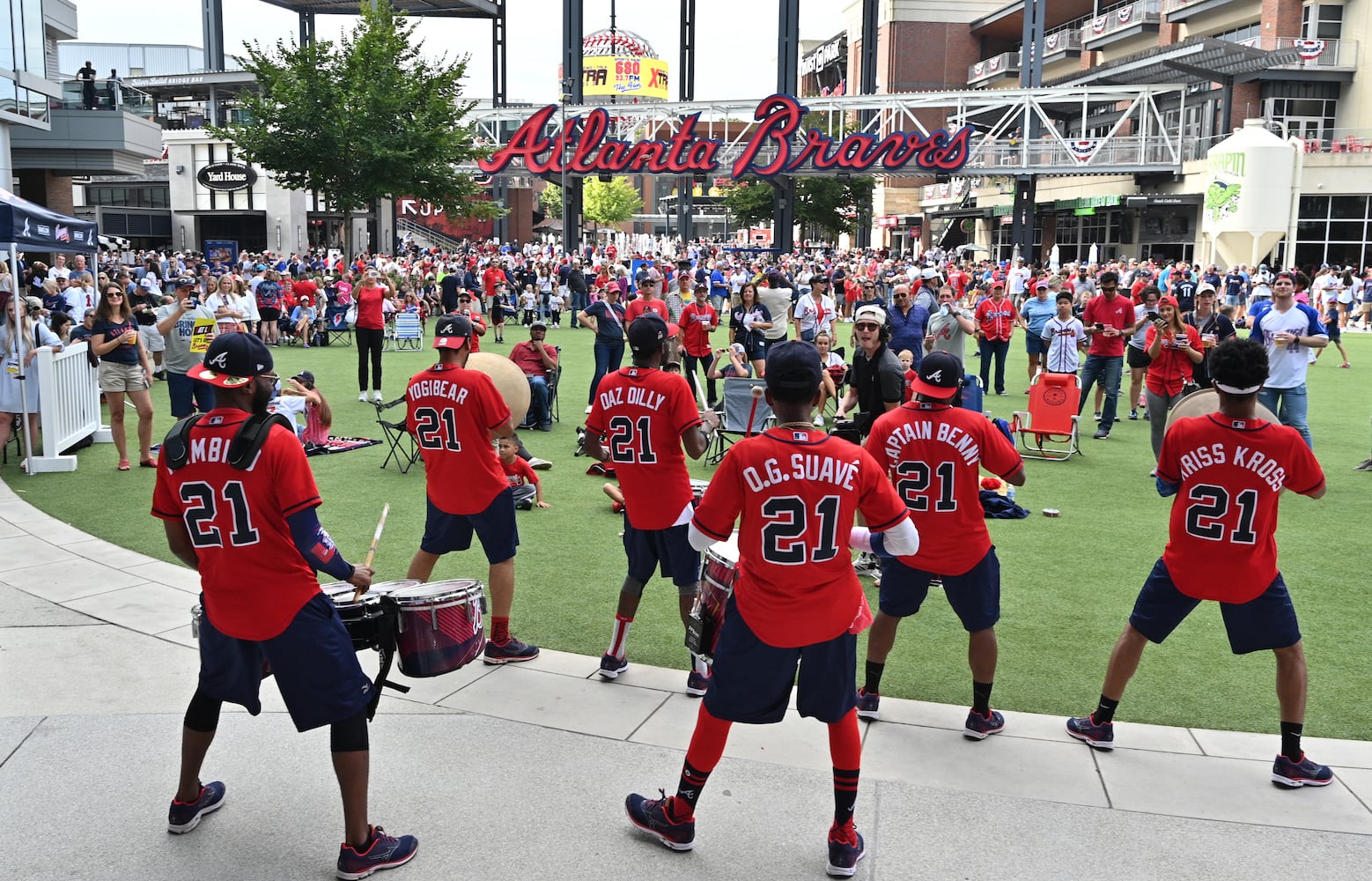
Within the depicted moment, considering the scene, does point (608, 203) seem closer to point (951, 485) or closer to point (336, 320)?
point (336, 320)

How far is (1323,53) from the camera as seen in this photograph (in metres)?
40.8

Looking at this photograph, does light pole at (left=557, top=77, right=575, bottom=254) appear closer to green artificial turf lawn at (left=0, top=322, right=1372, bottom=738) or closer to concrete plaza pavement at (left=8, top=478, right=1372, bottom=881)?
green artificial turf lawn at (left=0, top=322, right=1372, bottom=738)

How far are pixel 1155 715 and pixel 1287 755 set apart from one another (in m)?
0.81

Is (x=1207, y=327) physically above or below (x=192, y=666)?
above

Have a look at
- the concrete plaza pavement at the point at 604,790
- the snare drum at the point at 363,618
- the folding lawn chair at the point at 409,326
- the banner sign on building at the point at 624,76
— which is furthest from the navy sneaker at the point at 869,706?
the banner sign on building at the point at 624,76

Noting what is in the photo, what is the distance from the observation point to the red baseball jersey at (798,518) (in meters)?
3.91

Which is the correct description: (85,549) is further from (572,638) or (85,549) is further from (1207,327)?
(1207,327)

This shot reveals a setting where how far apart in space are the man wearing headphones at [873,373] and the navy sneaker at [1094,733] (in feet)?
11.0

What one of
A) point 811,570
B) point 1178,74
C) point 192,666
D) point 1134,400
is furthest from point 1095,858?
point 1178,74

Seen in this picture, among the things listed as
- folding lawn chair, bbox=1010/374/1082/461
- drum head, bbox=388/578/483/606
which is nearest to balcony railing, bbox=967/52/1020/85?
folding lawn chair, bbox=1010/374/1082/461

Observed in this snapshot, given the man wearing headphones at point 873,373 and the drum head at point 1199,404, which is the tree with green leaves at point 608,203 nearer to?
the man wearing headphones at point 873,373

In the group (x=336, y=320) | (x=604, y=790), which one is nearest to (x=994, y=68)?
(x=336, y=320)

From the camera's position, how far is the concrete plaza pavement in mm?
4137

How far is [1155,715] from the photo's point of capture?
18.2ft
